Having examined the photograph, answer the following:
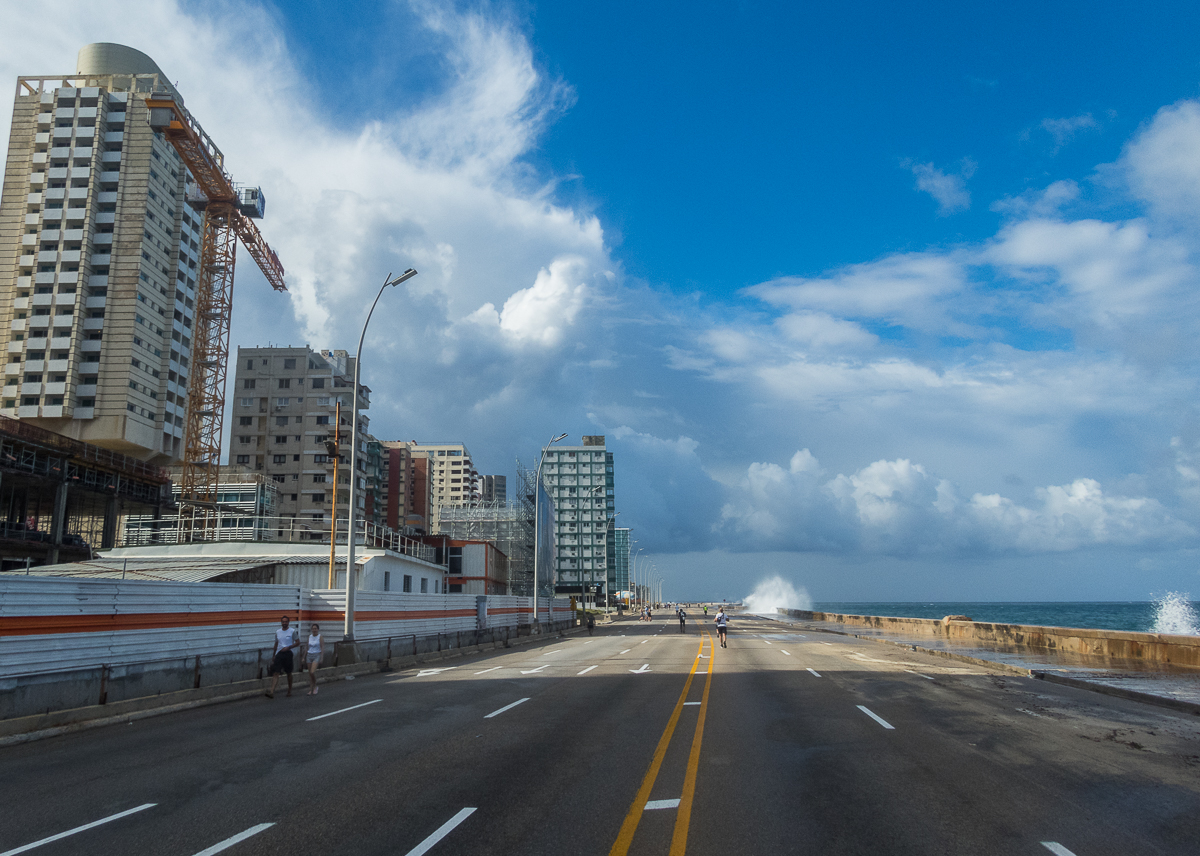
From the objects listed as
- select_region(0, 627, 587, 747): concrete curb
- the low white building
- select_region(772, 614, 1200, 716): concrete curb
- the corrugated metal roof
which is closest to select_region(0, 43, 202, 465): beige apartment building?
the low white building

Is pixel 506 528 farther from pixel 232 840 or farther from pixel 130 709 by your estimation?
pixel 232 840

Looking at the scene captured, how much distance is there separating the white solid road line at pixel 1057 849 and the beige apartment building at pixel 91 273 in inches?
3890

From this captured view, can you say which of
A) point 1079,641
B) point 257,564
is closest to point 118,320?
point 257,564

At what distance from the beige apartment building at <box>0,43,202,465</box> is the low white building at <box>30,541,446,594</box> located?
55.3 metres

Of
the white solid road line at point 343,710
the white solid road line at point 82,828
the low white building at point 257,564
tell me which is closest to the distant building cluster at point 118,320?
the low white building at point 257,564

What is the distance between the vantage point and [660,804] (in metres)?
7.89

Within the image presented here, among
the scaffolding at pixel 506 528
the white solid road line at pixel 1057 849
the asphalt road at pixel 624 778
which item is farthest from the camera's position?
the scaffolding at pixel 506 528

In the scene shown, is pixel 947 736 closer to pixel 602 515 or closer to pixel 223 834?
pixel 223 834

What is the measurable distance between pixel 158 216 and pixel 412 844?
361 feet

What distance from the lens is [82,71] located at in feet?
335

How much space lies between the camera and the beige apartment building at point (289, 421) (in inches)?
4409

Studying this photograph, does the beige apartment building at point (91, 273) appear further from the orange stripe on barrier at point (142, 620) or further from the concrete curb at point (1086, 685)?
the concrete curb at point (1086, 685)

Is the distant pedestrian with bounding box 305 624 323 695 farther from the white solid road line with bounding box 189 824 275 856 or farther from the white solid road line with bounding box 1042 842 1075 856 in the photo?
the white solid road line with bounding box 1042 842 1075 856

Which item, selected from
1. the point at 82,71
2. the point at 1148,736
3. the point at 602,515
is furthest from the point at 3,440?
the point at 602,515
